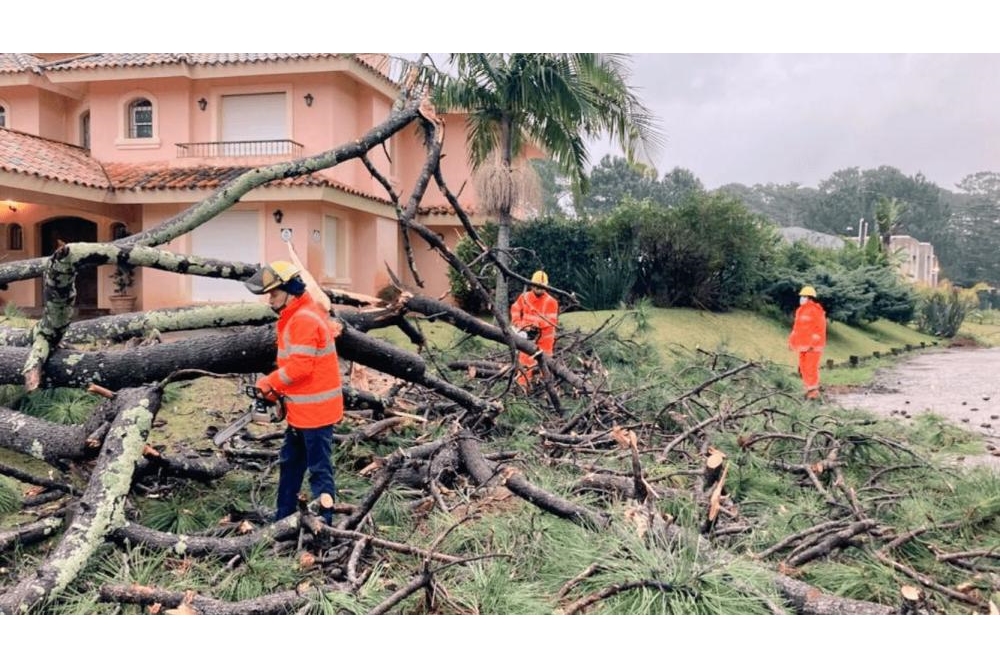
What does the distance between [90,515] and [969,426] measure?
8084 millimetres

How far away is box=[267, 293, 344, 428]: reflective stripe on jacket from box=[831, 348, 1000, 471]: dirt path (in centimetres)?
500

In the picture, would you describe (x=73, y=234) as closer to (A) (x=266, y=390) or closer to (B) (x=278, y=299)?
(B) (x=278, y=299)

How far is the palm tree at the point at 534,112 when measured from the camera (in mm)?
11086

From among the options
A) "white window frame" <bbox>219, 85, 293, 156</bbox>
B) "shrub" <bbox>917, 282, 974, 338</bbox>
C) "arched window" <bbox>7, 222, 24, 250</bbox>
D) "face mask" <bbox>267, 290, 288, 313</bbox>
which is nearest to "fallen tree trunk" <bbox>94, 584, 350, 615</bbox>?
"face mask" <bbox>267, 290, 288, 313</bbox>

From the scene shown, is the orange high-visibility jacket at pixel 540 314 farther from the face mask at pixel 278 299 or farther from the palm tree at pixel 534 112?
the face mask at pixel 278 299

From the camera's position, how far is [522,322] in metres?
7.61

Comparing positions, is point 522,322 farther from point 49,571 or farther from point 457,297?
point 49,571

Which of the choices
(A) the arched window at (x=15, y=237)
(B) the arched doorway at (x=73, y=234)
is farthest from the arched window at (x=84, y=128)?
(A) the arched window at (x=15, y=237)

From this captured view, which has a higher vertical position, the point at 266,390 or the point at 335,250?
the point at 335,250

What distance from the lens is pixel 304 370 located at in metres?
3.90

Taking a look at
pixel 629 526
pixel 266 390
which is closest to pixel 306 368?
pixel 266 390

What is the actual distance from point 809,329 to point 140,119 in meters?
11.7

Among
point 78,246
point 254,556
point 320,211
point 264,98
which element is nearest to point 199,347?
point 78,246

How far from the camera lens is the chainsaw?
404 centimetres
